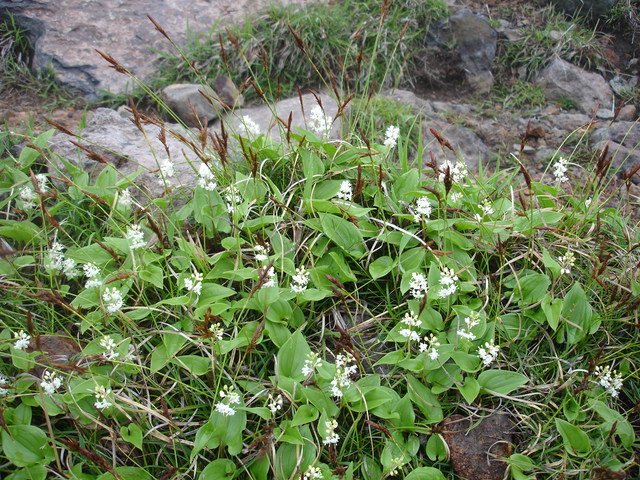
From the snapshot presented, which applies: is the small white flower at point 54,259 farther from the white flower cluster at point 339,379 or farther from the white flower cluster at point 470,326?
the white flower cluster at point 470,326

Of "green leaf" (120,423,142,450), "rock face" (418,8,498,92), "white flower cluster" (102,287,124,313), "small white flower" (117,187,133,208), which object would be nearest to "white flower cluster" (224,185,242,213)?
"small white flower" (117,187,133,208)

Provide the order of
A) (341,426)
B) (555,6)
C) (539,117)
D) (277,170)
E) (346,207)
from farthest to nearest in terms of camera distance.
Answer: (555,6)
(539,117)
(277,170)
(346,207)
(341,426)

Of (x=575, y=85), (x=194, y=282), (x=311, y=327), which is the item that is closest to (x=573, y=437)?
(x=311, y=327)

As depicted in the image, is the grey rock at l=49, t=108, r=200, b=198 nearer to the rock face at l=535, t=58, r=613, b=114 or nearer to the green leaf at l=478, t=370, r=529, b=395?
the green leaf at l=478, t=370, r=529, b=395

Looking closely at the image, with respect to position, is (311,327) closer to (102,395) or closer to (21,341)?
(102,395)

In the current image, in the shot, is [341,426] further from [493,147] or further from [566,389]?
[493,147]

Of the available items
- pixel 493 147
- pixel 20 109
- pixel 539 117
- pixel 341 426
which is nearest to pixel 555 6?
Result: pixel 539 117
